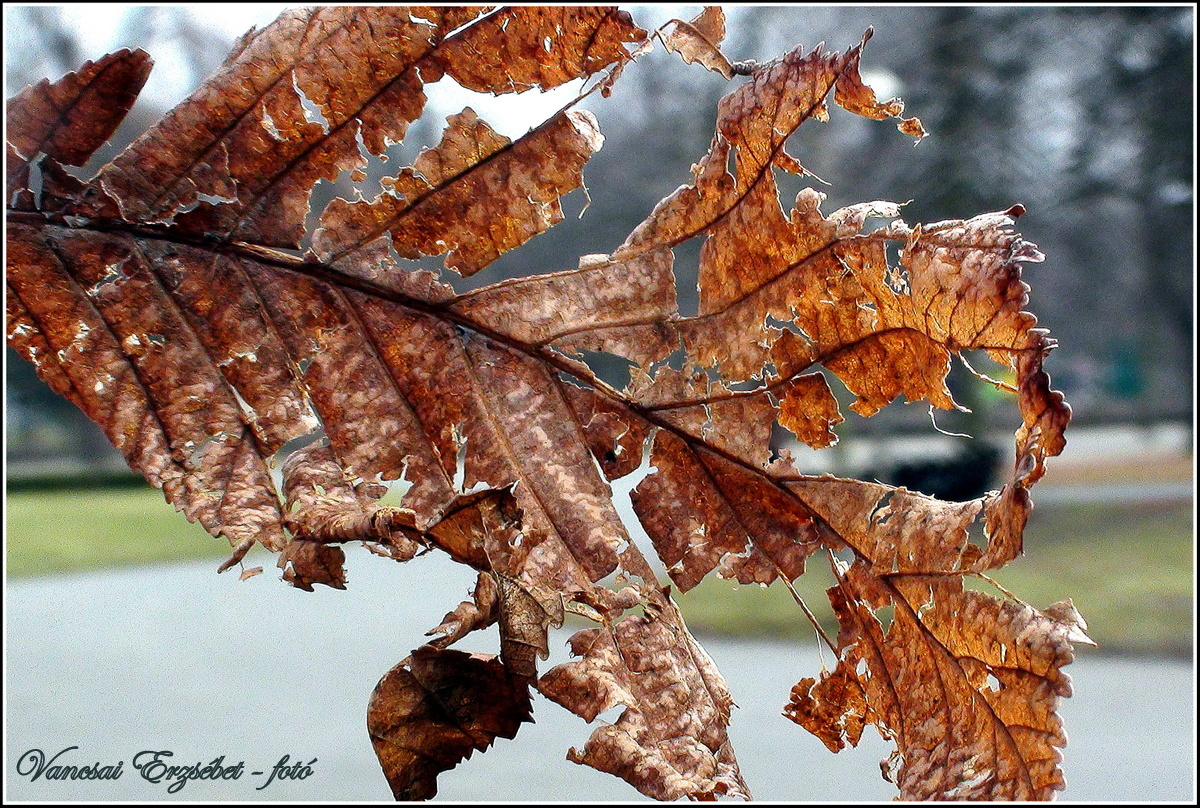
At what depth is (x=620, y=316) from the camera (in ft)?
1.19

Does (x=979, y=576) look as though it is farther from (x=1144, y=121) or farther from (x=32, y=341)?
(x=1144, y=121)

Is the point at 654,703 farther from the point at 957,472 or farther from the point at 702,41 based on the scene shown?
the point at 957,472

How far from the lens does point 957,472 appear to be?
5328mm

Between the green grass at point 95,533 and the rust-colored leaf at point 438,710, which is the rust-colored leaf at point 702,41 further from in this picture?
the green grass at point 95,533

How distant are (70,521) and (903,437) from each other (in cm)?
433

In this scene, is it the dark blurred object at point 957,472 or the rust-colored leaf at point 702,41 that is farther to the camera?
the dark blurred object at point 957,472

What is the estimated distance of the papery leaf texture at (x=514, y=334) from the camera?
329mm

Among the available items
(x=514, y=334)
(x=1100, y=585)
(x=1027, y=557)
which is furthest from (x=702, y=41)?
(x=1100, y=585)

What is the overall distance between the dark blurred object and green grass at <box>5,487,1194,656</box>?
462mm

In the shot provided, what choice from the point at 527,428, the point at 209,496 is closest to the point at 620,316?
the point at 527,428

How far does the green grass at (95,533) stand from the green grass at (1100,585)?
1718 mm

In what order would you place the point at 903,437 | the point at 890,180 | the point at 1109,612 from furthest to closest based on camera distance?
1. the point at 903,437
2. the point at 890,180
3. the point at 1109,612

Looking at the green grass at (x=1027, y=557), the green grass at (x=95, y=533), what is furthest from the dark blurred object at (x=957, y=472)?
the green grass at (x=95, y=533)

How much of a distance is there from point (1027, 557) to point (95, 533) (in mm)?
4158
